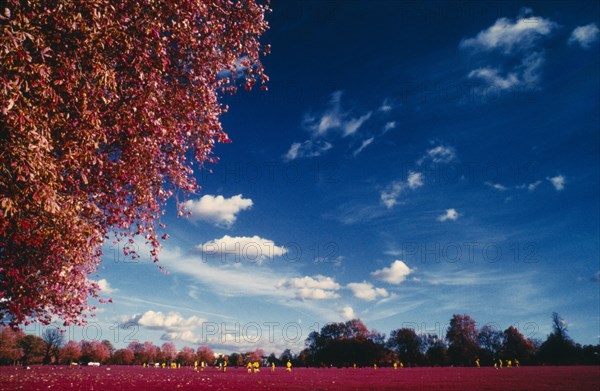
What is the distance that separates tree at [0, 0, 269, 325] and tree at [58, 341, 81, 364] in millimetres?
166501

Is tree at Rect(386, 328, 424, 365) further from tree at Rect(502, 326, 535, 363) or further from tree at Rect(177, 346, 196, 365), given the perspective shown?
tree at Rect(177, 346, 196, 365)

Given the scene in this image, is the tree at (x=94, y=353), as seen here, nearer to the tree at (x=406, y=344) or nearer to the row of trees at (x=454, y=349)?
the row of trees at (x=454, y=349)

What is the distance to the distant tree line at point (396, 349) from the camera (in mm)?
107375

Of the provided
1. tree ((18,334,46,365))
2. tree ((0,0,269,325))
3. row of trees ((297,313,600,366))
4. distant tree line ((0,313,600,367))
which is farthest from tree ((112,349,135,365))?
tree ((0,0,269,325))

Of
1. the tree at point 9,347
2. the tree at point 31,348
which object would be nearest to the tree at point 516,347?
the tree at point 9,347

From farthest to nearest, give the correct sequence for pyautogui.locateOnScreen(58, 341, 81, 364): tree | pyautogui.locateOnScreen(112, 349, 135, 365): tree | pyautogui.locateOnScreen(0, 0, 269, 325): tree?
pyautogui.locateOnScreen(112, 349, 135, 365): tree
pyautogui.locateOnScreen(58, 341, 81, 364): tree
pyautogui.locateOnScreen(0, 0, 269, 325): tree

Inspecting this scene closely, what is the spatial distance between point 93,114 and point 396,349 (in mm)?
148981

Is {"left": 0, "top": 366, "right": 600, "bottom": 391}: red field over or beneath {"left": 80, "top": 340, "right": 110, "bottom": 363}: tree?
over

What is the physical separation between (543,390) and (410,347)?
12610 centimetres

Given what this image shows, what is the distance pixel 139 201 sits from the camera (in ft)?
40.2

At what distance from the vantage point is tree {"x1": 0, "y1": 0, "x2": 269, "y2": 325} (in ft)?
26.3

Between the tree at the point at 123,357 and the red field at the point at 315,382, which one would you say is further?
the tree at the point at 123,357

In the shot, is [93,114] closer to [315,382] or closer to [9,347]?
[315,382]

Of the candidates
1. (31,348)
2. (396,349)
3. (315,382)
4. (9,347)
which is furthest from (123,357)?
(315,382)
